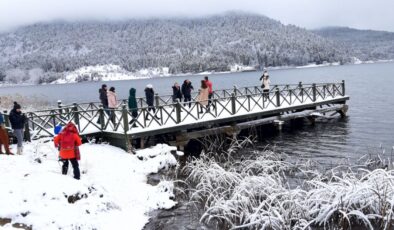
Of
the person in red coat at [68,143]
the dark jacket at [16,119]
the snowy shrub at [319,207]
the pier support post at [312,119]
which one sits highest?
the dark jacket at [16,119]

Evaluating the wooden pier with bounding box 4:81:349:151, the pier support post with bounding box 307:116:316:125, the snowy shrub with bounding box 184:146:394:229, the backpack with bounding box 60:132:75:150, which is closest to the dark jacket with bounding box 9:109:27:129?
the wooden pier with bounding box 4:81:349:151

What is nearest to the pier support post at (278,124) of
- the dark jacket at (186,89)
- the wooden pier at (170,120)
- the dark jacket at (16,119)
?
the wooden pier at (170,120)

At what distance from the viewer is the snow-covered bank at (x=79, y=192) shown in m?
8.98

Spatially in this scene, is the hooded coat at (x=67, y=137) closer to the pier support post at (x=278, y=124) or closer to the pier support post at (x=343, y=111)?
the pier support post at (x=278, y=124)

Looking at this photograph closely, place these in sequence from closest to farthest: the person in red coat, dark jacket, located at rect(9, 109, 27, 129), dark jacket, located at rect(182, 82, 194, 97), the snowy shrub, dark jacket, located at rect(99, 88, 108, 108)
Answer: the snowy shrub
the person in red coat
dark jacket, located at rect(9, 109, 27, 129)
dark jacket, located at rect(99, 88, 108, 108)
dark jacket, located at rect(182, 82, 194, 97)

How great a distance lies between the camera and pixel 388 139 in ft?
66.0

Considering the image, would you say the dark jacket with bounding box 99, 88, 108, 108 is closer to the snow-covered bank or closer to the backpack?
the snow-covered bank

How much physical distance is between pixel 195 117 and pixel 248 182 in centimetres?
865

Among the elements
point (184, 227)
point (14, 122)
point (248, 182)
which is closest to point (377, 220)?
point (248, 182)

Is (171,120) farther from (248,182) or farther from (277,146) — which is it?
(248,182)

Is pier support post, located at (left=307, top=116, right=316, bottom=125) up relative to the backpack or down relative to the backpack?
down

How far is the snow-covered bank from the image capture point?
8977 mm

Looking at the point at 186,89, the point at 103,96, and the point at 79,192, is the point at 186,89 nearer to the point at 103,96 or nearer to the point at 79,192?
the point at 103,96

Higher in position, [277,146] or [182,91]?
[182,91]
